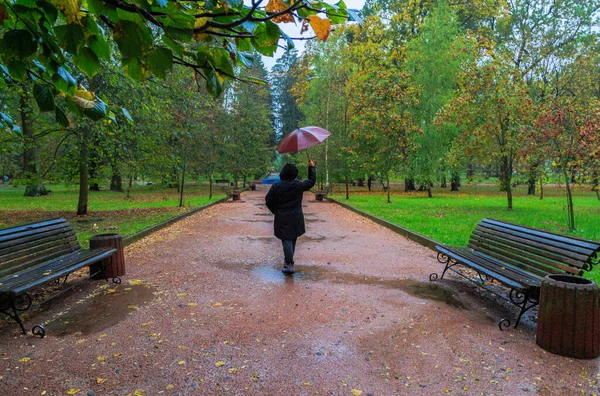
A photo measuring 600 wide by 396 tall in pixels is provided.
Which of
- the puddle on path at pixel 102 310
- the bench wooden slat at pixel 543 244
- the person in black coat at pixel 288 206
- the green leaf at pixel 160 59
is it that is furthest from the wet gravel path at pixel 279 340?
the green leaf at pixel 160 59

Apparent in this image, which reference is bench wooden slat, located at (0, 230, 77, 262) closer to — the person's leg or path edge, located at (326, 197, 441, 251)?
the person's leg

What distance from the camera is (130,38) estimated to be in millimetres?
1729

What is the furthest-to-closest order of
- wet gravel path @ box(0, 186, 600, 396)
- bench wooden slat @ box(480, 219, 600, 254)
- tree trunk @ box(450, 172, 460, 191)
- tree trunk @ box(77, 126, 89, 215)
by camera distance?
tree trunk @ box(450, 172, 460, 191), tree trunk @ box(77, 126, 89, 215), bench wooden slat @ box(480, 219, 600, 254), wet gravel path @ box(0, 186, 600, 396)

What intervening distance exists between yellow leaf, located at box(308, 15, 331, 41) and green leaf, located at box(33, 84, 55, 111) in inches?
54.0

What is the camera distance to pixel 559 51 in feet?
86.6

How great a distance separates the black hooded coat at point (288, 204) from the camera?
656cm

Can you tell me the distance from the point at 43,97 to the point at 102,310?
358cm

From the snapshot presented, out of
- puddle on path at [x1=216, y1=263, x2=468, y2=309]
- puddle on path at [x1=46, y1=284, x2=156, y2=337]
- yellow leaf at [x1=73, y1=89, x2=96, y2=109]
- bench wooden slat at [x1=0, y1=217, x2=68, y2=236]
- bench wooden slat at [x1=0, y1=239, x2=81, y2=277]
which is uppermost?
yellow leaf at [x1=73, y1=89, x2=96, y2=109]

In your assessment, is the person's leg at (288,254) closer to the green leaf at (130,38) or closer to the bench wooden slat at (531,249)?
the bench wooden slat at (531,249)

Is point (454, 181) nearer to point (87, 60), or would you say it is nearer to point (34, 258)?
point (34, 258)

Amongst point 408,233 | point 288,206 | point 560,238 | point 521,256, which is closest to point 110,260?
point 288,206

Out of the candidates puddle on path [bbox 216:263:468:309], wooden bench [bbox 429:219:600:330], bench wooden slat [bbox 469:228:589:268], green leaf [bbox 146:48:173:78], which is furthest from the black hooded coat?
green leaf [bbox 146:48:173:78]

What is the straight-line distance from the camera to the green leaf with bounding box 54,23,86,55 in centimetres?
168

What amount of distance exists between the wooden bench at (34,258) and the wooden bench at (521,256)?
500cm
